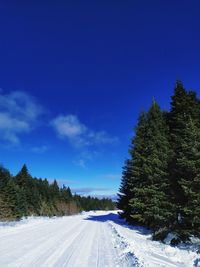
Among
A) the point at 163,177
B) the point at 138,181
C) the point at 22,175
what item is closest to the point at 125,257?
the point at 163,177

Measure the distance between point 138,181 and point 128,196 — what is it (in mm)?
5532

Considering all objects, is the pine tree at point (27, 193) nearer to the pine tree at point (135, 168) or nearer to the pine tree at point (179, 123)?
the pine tree at point (135, 168)

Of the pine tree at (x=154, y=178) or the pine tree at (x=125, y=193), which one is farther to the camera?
the pine tree at (x=125, y=193)

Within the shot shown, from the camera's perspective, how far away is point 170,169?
2056 centimetres

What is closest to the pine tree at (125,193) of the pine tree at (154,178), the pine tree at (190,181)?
the pine tree at (154,178)

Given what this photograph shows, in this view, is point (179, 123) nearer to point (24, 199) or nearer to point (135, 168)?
point (135, 168)

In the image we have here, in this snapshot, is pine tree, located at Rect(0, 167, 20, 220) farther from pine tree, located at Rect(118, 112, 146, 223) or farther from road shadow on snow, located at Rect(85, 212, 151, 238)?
pine tree, located at Rect(118, 112, 146, 223)

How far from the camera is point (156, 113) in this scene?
92.5ft

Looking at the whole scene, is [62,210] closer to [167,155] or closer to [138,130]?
[138,130]

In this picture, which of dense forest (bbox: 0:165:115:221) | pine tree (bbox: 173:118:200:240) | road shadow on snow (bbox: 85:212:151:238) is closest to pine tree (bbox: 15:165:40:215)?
dense forest (bbox: 0:165:115:221)

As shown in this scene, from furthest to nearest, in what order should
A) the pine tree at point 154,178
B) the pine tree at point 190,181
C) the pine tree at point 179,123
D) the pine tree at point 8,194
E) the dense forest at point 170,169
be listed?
the pine tree at point 8,194, the pine tree at point 154,178, the pine tree at point 179,123, the dense forest at point 170,169, the pine tree at point 190,181

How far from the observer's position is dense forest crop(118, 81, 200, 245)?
16.9m

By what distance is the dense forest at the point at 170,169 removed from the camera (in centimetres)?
1691

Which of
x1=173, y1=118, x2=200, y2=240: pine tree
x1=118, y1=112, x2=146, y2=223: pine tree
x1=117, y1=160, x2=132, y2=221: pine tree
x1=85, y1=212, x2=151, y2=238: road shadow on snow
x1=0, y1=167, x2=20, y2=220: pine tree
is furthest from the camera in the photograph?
x1=0, y1=167, x2=20, y2=220: pine tree
